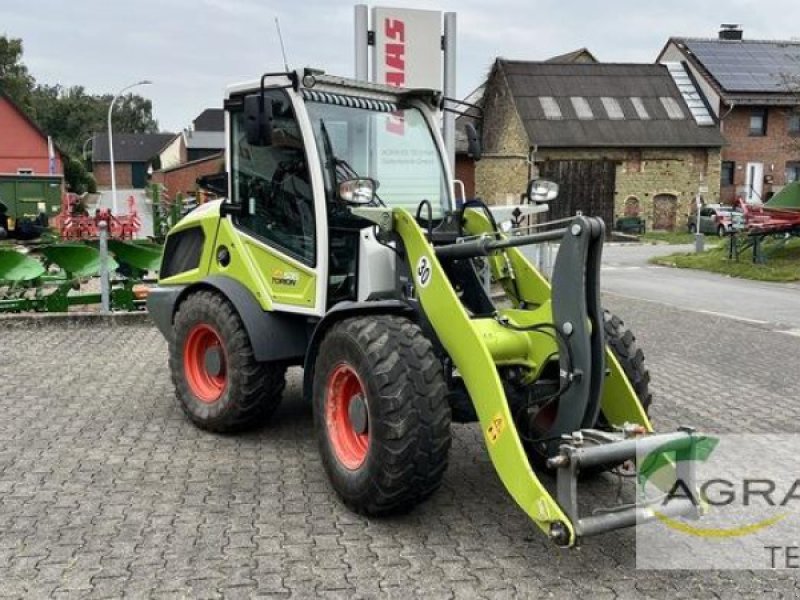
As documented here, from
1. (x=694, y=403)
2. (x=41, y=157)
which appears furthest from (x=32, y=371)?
(x=41, y=157)

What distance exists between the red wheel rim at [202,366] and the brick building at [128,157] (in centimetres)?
9345

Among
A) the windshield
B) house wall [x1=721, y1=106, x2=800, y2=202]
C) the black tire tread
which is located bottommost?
the black tire tread

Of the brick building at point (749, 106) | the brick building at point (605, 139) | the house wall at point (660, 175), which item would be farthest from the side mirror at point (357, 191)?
the brick building at point (749, 106)

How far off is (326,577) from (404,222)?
6.57 feet

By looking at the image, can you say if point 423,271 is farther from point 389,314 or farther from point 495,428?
point 495,428

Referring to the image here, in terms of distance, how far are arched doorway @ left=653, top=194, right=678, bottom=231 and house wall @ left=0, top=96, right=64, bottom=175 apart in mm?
33007

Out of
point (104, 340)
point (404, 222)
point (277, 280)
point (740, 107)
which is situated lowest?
point (104, 340)

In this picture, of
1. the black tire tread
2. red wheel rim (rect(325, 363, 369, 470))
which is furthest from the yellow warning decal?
the black tire tread

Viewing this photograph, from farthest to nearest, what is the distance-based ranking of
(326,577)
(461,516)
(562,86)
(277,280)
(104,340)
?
(562,86) → (104,340) → (277,280) → (461,516) → (326,577)

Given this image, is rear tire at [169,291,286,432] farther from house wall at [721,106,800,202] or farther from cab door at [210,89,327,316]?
house wall at [721,106,800,202]

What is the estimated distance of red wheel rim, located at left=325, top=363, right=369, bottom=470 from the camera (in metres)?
4.71

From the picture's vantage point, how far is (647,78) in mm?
40250

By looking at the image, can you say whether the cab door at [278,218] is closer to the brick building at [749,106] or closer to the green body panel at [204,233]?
the green body panel at [204,233]

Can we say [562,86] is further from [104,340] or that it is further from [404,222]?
[404,222]
